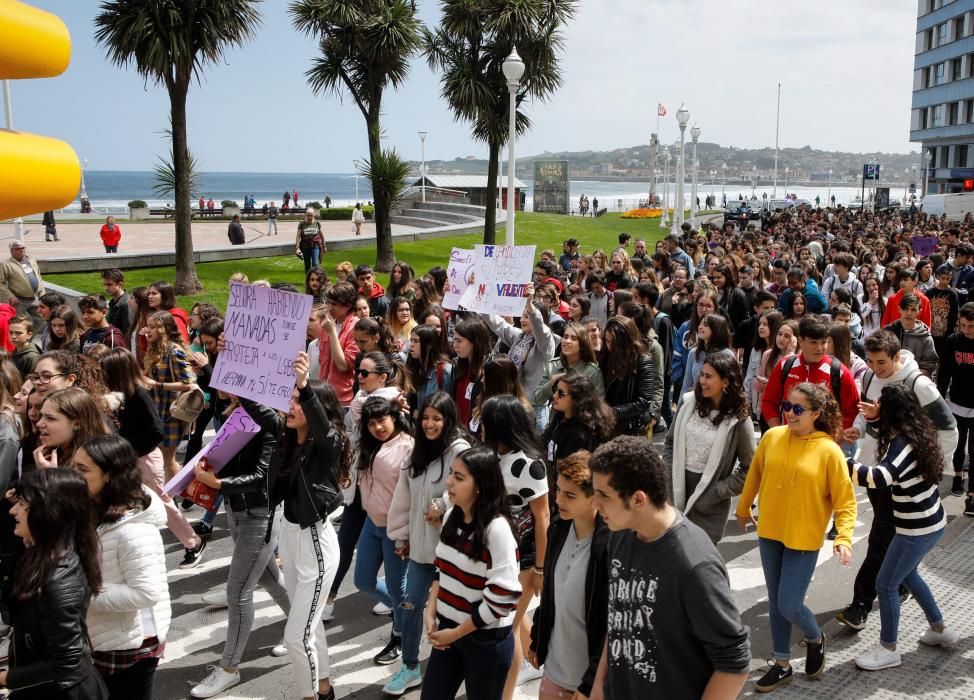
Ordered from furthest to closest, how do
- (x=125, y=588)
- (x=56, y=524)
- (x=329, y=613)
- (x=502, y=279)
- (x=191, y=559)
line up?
1. (x=502, y=279)
2. (x=191, y=559)
3. (x=329, y=613)
4. (x=125, y=588)
5. (x=56, y=524)

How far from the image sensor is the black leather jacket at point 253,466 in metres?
5.15

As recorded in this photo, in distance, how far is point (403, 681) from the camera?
5184 mm

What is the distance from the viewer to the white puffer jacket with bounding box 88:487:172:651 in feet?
12.9

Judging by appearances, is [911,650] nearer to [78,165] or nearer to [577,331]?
[577,331]

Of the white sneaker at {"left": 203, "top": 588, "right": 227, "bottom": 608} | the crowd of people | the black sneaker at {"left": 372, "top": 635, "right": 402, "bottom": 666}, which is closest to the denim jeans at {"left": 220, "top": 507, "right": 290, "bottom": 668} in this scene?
the crowd of people

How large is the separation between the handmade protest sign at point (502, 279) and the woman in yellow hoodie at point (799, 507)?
386cm

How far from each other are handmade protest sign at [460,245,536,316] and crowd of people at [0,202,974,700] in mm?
218

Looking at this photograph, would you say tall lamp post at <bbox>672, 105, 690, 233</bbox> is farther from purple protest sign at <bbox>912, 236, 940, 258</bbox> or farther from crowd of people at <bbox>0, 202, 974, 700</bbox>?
crowd of people at <bbox>0, 202, 974, 700</bbox>

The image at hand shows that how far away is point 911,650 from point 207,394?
6.14 m

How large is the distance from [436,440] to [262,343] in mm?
1081

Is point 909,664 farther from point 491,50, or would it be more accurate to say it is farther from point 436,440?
point 491,50

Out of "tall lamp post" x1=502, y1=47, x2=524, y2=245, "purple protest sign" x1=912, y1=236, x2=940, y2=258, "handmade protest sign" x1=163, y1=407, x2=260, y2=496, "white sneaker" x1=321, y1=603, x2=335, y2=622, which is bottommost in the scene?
"white sneaker" x1=321, y1=603, x2=335, y2=622

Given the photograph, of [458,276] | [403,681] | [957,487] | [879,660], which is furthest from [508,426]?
[957,487]

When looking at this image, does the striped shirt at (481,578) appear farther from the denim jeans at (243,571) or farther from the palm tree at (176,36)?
the palm tree at (176,36)
